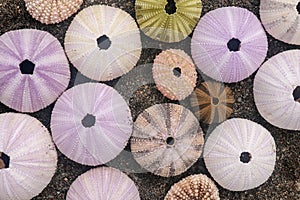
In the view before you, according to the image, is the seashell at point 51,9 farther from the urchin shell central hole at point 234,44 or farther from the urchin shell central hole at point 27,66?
the urchin shell central hole at point 234,44

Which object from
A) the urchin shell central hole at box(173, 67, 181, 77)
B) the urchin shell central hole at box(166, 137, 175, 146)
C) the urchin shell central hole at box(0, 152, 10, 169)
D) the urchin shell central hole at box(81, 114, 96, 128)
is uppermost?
the urchin shell central hole at box(173, 67, 181, 77)

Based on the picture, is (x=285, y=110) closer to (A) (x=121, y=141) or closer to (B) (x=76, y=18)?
(A) (x=121, y=141)

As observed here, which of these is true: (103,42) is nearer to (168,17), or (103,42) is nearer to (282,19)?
(168,17)

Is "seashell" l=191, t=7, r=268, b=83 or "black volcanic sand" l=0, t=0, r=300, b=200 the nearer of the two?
"seashell" l=191, t=7, r=268, b=83

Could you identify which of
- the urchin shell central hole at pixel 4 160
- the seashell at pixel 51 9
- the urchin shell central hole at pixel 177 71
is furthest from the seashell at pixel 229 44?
the urchin shell central hole at pixel 4 160

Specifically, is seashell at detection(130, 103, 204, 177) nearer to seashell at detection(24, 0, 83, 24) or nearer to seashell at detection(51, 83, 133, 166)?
seashell at detection(51, 83, 133, 166)

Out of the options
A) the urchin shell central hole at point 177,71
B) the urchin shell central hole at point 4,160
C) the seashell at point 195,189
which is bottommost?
the seashell at point 195,189

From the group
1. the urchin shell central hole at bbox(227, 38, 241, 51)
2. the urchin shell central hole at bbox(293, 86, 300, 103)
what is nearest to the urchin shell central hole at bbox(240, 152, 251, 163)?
the urchin shell central hole at bbox(293, 86, 300, 103)
